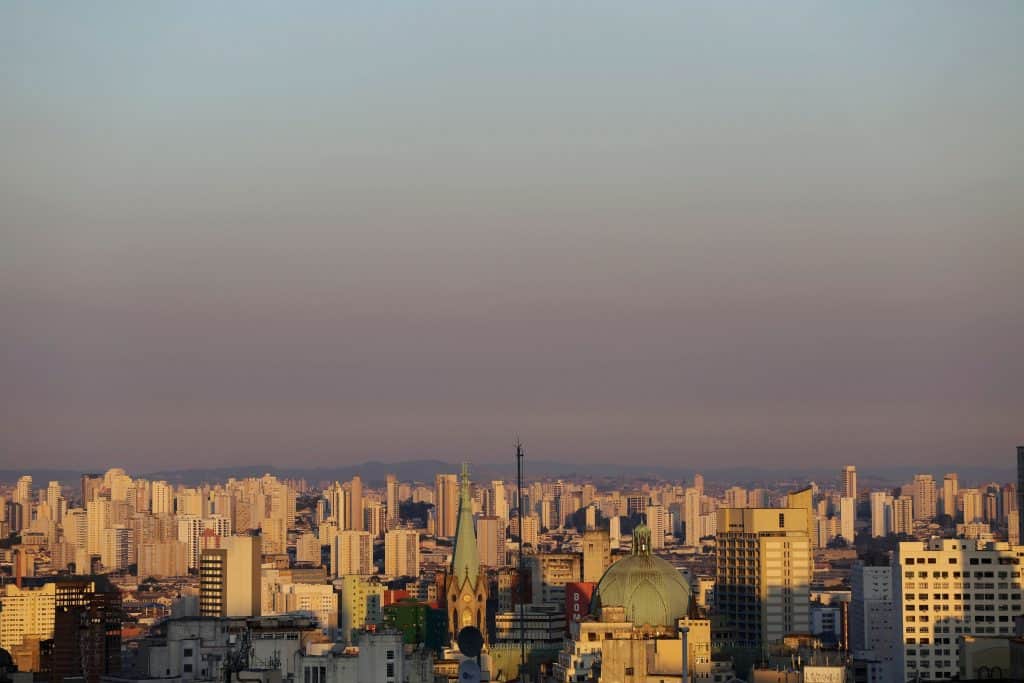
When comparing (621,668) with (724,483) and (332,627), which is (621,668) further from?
(724,483)

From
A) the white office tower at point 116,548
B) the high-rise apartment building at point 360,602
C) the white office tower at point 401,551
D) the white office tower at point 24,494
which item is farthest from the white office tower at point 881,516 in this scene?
the white office tower at point 24,494

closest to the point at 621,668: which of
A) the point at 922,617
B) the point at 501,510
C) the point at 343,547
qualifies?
the point at 922,617

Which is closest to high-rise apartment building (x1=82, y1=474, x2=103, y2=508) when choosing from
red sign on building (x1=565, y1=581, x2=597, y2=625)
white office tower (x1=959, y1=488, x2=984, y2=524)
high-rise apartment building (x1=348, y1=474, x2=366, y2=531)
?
high-rise apartment building (x1=348, y1=474, x2=366, y2=531)

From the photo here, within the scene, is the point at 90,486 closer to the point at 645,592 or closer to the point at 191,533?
the point at 191,533

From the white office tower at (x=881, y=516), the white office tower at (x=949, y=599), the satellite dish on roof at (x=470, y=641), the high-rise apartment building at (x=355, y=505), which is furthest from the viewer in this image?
the high-rise apartment building at (x=355, y=505)

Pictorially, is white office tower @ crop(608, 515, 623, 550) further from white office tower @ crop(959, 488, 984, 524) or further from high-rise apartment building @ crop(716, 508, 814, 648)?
high-rise apartment building @ crop(716, 508, 814, 648)

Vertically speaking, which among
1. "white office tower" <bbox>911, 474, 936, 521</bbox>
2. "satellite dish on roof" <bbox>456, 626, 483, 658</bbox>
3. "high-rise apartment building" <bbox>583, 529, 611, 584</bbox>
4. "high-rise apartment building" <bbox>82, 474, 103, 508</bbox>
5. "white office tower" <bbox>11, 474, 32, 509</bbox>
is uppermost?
"high-rise apartment building" <bbox>82, 474, 103, 508</bbox>

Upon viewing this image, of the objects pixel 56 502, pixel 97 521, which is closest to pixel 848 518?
pixel 56 502

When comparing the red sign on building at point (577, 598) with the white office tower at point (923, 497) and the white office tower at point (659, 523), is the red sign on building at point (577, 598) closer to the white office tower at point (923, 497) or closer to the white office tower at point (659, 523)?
the white office tower at point (923, 497)
